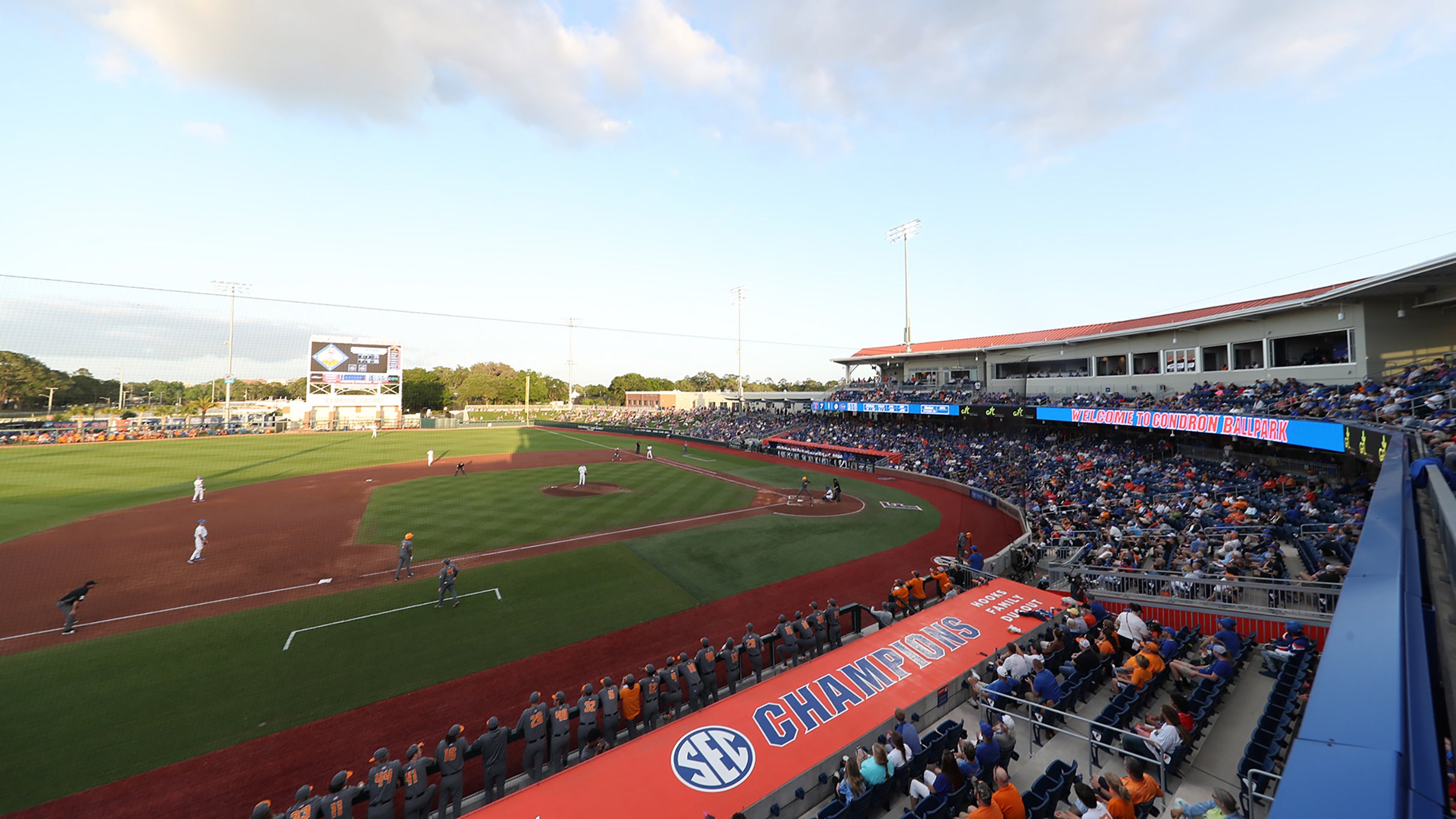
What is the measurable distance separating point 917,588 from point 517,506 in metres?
19.3

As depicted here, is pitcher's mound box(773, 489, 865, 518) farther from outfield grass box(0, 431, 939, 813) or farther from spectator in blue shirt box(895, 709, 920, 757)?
spectator in blue shirt box(895, 709, 920, 757)

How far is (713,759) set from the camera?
8172mm

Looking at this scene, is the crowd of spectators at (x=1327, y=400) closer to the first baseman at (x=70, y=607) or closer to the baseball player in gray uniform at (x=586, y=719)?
the baseball player in gray uniform at (x=586, y=719)

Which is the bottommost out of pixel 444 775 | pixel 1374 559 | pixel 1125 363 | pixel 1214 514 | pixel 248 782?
pixel 248 782

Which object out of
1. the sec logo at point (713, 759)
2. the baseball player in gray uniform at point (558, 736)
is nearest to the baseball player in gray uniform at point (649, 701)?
the sec logo at point (713, 759)

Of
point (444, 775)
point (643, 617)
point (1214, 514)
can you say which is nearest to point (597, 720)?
point (444, 775)

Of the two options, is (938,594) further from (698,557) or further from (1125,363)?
(1125,363)

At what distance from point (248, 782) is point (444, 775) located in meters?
3.79

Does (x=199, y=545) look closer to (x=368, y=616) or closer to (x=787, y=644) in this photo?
(x=368, y=616)

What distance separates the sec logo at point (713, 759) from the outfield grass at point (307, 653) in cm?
564

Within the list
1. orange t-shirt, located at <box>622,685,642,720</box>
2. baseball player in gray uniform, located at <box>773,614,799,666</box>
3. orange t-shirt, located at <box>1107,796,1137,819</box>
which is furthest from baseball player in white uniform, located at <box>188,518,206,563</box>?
orange t-shirt, located at <box>1107,796,1137,819</box>

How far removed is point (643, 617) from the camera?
1445 cm

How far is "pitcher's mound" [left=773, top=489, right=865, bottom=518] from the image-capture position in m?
25.7

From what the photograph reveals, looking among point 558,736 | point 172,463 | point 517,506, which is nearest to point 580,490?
point 517,506
